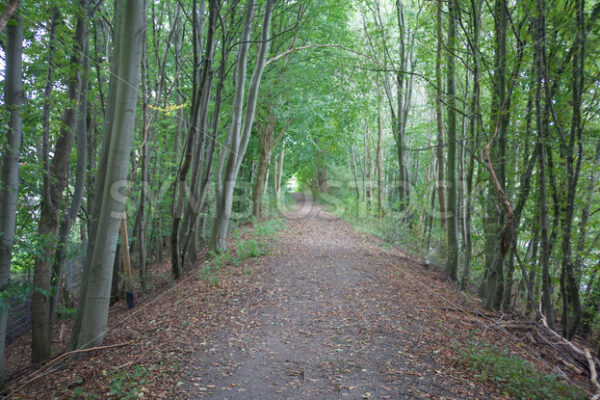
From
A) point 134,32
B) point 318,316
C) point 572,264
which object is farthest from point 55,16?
point 572,264

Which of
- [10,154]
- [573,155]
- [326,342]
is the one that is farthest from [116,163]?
[573,155]

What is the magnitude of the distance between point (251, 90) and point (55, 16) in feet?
15.2

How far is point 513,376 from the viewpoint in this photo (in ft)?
11.7

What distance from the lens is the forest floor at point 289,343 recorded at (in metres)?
3.47

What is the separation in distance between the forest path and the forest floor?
0.05 feet

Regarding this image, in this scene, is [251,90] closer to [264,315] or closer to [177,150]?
[177,150]

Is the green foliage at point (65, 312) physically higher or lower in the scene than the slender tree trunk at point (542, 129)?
lower

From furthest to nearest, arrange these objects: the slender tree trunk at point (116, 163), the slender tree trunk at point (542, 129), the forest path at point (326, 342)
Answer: the slender tree trunk at point (542, 129), the slender tree trunk at point (116, 163), the forest path at point (326, 342)

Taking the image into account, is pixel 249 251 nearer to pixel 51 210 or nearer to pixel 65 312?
pixel 65 312

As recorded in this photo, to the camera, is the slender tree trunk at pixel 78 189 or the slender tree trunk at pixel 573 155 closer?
the slender tree trunk at pixel 573 155

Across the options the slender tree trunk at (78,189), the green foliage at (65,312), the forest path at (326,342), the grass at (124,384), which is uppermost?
the slender tree trunk at (78,189)

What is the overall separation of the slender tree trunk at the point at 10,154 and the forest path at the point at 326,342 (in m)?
2.48

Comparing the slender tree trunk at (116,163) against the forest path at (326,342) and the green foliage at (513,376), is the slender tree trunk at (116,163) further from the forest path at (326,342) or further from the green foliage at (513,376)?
the green foliage at (513,376)

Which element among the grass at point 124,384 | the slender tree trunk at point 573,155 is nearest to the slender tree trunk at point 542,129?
the slender tree trunk at point 573,155
